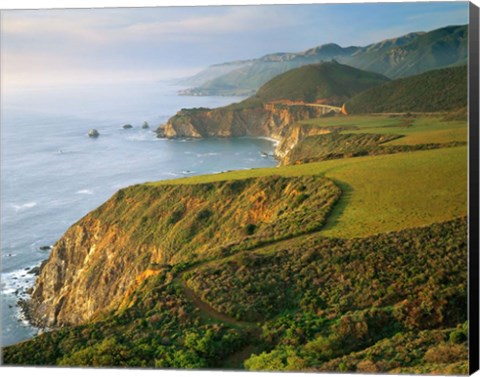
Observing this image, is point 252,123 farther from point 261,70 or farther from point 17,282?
point 17,282

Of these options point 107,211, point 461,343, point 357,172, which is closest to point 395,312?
point 461,343

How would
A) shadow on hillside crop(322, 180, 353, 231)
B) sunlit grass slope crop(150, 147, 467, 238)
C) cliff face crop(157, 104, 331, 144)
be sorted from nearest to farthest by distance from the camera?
sunlit grass slope crop(150, 147, 467, 238) → shadow on hillside crop(322, 180, 353, 231) → cliff face crop(157, 104, 331, 144)

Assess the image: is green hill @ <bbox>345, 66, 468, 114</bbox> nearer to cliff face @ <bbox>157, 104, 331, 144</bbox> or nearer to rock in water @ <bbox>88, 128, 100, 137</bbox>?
cliff face @ <bbox>157, 104, 331, 144</bbox>

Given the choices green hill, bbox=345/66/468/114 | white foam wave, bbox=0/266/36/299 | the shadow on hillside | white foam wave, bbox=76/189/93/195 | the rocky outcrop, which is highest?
green hill, bbox=345/66/468/114

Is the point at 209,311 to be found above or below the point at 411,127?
below

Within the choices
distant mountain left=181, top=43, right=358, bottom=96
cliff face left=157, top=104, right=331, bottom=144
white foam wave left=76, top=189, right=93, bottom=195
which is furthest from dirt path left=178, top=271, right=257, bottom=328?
cliff face left=157, top=104, right=331, bottom=144

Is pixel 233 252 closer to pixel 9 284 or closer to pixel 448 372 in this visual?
pixel 448 372

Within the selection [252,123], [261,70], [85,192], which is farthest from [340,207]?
[252,123]
